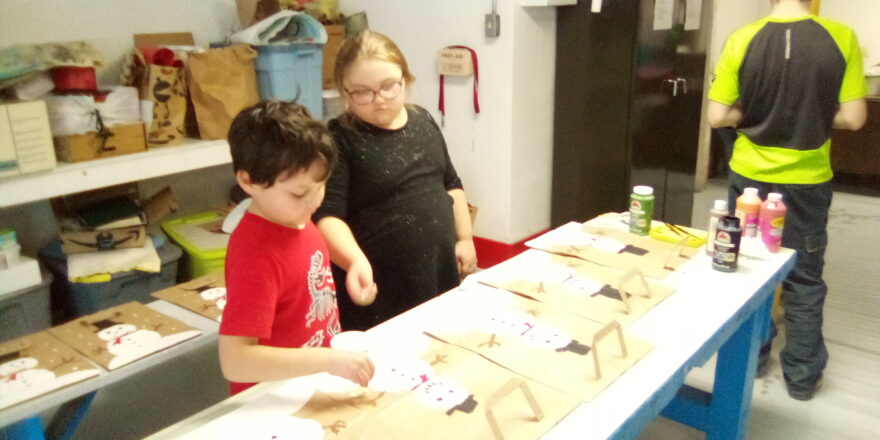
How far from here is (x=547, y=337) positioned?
1.19m

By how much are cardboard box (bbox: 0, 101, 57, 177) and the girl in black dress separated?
119cm

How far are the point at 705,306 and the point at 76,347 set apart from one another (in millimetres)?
1470

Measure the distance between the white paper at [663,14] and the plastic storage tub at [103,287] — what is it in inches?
91.3

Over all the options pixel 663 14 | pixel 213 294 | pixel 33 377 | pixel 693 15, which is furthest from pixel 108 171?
pixel 693 15

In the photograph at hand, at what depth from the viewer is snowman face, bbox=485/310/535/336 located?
1220 millimetres

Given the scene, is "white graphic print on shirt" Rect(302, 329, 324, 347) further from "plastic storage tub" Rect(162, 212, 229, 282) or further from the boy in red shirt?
"plastic storage tub" Rect(162, 212, 229, 282)

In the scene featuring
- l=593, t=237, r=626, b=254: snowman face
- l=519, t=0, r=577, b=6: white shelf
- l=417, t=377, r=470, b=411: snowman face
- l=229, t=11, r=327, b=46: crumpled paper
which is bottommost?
l=417, t=377, r=470, b=411: snowman face

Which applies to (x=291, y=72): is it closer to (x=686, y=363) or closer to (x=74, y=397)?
(x=74, y=397)

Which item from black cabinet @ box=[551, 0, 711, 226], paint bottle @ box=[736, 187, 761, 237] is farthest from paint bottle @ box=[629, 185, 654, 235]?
black cabinet @ box=[551, 0, 711, 226]

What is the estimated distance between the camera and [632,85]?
301 centimetres

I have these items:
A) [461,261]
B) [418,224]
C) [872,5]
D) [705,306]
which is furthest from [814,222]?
[872,5]

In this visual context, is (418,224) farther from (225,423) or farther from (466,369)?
(225,423)

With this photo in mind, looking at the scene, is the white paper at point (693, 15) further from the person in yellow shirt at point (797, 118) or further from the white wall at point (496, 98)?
the person in yellow shirt at point (797, 118)

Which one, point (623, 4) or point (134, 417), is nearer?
point (134, 417)
